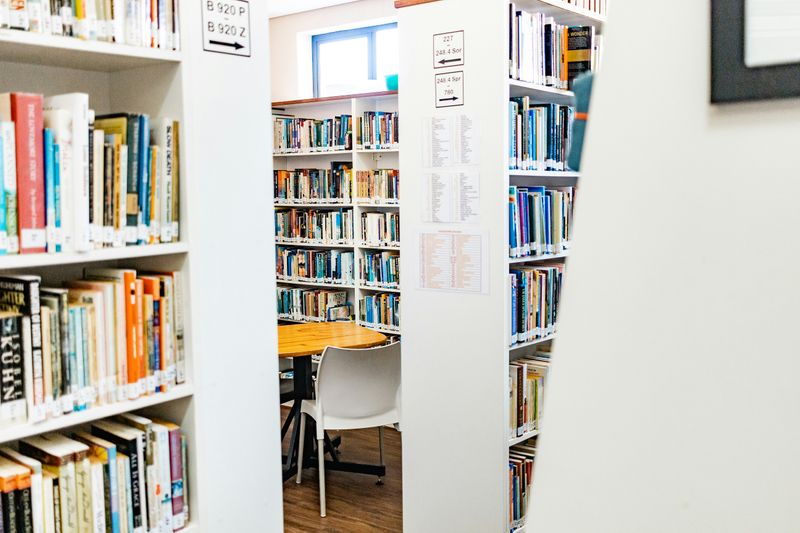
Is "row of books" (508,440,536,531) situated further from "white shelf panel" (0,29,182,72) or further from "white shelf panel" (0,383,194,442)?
"white shelf panel" (0,29,182,72)

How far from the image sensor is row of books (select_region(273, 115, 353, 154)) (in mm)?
5859

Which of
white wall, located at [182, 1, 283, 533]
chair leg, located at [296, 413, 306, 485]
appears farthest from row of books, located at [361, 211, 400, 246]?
white wall, located at [182, 1, 283, 533]

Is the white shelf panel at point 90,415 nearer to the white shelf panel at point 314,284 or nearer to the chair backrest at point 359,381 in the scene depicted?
the chair backrest at point 359,381

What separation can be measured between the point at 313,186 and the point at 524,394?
322 cm

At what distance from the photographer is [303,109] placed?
655 centimetres

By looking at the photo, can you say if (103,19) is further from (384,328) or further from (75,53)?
(384,328)

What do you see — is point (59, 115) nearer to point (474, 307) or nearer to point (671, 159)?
point (671, 159)

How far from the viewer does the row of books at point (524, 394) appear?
130 inches

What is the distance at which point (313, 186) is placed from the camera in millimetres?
→ 6105

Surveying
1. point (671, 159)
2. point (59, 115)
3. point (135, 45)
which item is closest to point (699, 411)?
point (671, 159)

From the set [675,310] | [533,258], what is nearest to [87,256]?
[675,310]

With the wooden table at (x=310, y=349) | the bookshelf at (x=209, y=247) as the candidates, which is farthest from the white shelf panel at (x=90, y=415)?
the wooden table at (x=310, y=349)

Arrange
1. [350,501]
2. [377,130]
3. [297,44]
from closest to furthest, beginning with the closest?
[350,501], [377,130], [297,44]

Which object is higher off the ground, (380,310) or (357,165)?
(357,165)
